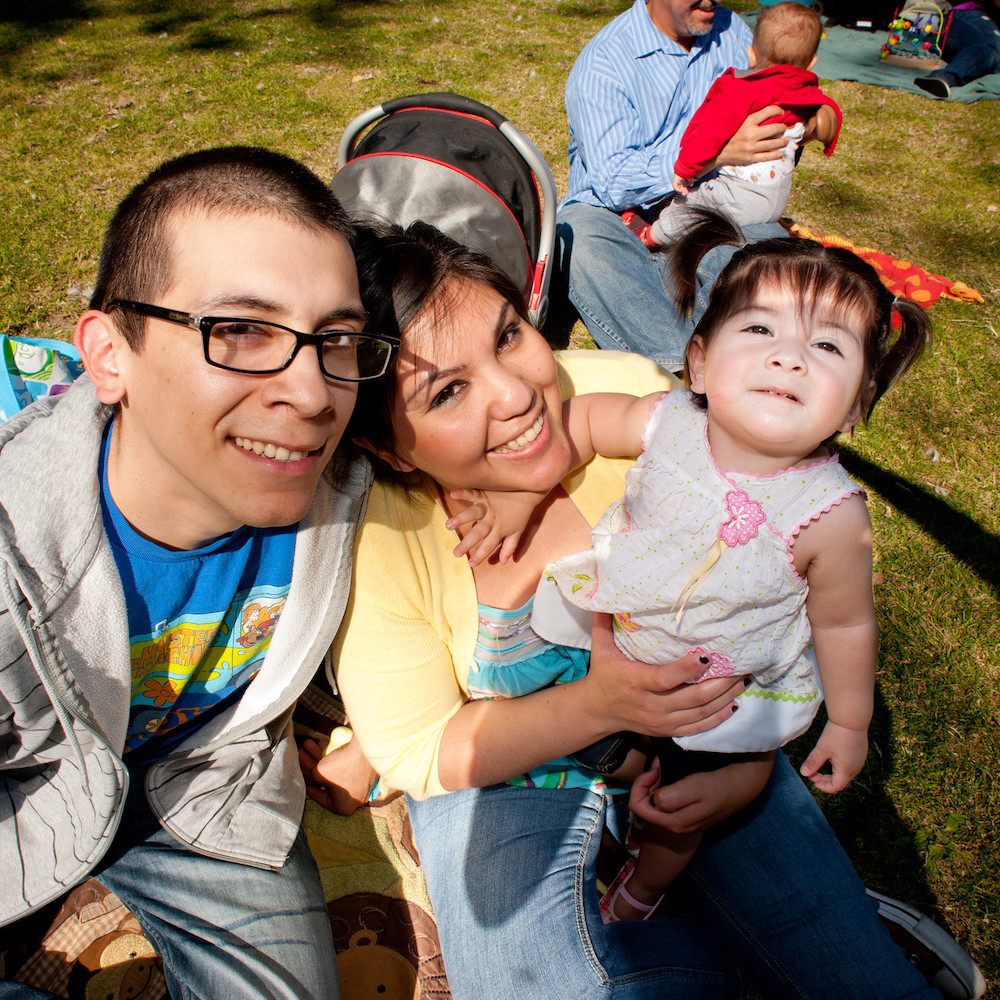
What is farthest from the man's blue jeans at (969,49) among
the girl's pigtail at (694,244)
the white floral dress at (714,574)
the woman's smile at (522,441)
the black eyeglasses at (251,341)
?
the black eyeglasses at (251,341)

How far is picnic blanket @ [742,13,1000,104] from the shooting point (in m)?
8.36

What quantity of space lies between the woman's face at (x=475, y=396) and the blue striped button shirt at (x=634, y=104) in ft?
10.3

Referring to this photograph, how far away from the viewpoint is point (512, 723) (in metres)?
1.89

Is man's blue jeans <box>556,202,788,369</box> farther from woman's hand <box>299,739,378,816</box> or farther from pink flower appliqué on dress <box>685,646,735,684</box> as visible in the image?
woman's hand <box>299,739,378,816</box>

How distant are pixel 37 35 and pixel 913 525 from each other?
10.1 m

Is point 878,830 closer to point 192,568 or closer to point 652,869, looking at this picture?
point 652,869

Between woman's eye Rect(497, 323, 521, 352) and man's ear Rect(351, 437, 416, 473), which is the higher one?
woman's eye Rect(497, 323, 521, 352)

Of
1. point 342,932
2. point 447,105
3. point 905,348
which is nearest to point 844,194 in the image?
point 447,105

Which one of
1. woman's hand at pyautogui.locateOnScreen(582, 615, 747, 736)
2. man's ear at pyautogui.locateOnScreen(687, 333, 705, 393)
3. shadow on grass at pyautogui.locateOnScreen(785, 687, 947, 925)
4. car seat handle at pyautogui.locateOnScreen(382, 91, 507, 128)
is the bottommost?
shadow on grass at pyautogui.locateOnScreen(785, 687, 947, 925)

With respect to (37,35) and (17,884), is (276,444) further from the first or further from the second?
(37,35)

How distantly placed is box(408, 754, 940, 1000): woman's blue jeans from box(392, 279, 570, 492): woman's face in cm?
100

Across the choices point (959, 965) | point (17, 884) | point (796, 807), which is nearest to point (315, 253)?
point (17, 884)

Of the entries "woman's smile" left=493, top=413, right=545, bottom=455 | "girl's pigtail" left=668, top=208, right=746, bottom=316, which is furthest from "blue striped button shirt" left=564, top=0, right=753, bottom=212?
"woman's smile" left=493, top=413, right=545, bottom=455

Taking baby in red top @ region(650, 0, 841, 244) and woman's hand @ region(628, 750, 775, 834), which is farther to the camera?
baby in red top @ region(650, 0, 841, 244)
